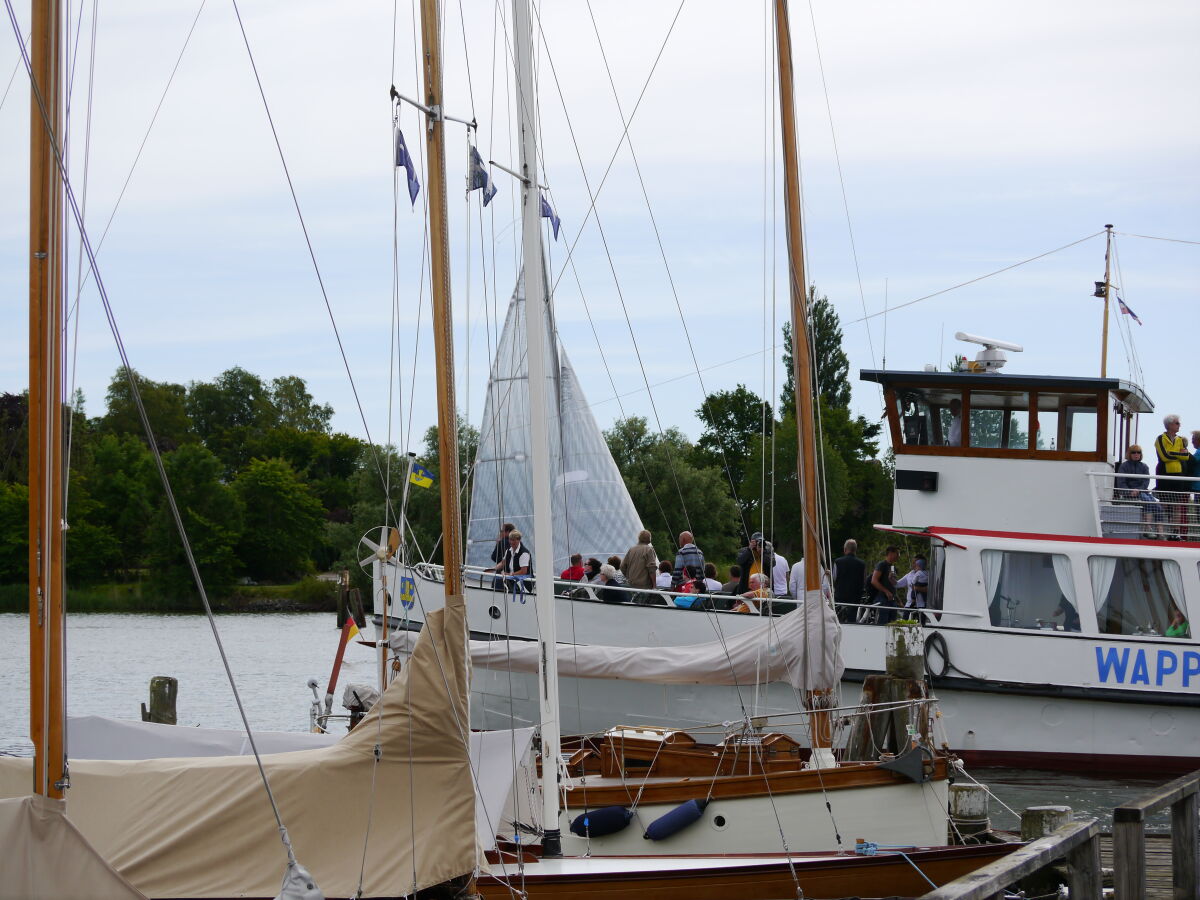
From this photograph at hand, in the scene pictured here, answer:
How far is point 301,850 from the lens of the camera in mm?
8234

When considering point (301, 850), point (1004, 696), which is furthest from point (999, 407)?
point (301, 850)

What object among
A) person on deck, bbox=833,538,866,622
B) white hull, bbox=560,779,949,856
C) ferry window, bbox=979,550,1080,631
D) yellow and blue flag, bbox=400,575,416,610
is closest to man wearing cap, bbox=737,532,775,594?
person on deck, bbox=833,538,866,622

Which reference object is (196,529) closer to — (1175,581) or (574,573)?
(574,573)

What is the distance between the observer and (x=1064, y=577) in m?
17.9

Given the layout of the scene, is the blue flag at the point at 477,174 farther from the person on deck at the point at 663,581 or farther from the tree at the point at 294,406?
the tree at the point at 294,406

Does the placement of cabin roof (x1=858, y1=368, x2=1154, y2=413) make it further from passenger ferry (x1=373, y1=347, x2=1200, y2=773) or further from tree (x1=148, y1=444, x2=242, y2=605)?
tree (x1=148, y1=444, x2=242, y2=605)

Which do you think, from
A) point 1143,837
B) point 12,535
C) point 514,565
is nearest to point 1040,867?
point 1143,837

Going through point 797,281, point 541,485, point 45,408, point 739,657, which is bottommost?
point 739,657

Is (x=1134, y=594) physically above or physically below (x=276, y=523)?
above

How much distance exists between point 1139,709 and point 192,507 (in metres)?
66.7

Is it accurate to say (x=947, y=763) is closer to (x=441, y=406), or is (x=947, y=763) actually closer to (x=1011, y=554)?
(x=441, y=406)

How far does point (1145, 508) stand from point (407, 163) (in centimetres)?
1237

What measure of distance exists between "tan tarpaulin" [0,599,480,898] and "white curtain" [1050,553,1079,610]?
11630 millimetres

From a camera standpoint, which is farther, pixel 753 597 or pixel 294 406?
pixel 294 406
